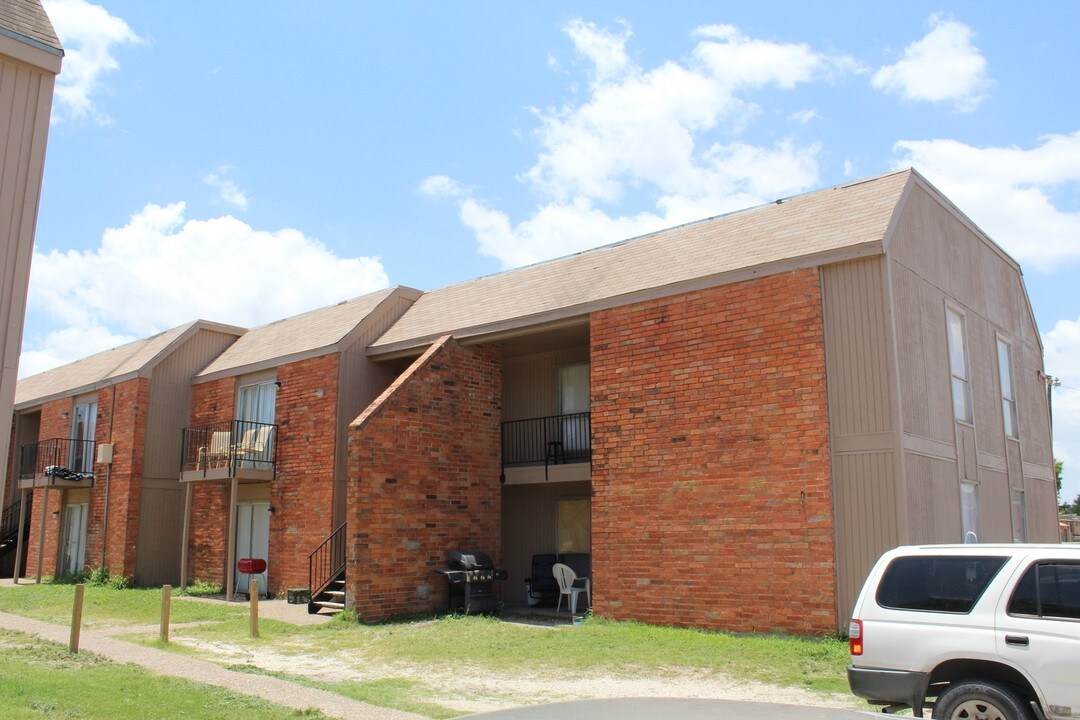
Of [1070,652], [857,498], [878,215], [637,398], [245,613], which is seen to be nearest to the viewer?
[1070,652]

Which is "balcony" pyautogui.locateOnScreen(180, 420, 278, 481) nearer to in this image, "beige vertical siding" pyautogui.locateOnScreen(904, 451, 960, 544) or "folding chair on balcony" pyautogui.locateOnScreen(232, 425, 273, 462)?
"folding chair on balcony" pyautogui.locateOnScreen(232, 425, 273, 462)

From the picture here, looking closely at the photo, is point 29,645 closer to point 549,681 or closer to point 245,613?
point 245,613

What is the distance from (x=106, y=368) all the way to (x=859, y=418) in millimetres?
21359

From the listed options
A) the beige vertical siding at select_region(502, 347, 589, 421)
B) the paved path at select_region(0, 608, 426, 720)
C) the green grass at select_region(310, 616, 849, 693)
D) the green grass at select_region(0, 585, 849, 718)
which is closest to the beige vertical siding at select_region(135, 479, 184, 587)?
the green grass at select_region(0, 585, 849, 718)

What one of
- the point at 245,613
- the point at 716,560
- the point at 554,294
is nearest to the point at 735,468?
the point at 716,560

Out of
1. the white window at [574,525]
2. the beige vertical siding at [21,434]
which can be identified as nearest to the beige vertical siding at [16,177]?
the white window at [574,525]

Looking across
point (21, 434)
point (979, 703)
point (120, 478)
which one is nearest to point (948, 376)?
point (979, 703)

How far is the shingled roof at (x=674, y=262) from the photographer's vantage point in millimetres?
12531

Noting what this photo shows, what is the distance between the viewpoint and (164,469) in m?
22.4

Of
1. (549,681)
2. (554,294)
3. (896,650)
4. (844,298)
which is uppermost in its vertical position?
(554,294)

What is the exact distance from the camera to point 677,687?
9.08m

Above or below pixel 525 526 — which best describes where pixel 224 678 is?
below

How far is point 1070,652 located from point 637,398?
8.21 metres

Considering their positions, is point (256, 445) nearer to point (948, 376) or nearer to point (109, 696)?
point (109, 696)
